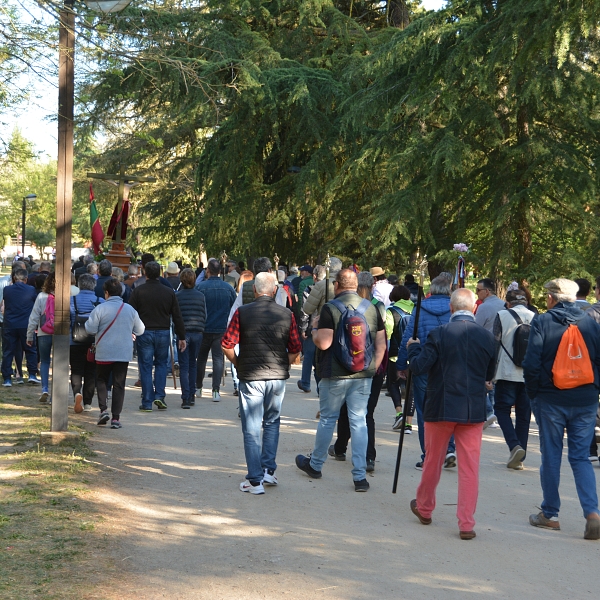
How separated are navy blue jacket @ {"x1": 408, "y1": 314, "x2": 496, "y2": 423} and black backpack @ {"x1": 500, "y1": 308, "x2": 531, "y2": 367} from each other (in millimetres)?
2458

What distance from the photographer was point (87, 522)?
6703 mm

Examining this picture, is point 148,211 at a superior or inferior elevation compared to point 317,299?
superior

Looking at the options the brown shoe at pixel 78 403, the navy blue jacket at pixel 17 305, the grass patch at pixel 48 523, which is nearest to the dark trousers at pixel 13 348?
the navy blue jacket at pixel 17 305

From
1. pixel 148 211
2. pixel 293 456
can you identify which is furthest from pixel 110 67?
pixel 148 211

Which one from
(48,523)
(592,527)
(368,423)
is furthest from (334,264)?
(48,523)

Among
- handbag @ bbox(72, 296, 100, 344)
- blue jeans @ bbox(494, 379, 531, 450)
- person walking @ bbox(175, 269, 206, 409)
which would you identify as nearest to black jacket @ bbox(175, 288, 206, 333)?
person walking @ bbox(175, 269, 206, 409)

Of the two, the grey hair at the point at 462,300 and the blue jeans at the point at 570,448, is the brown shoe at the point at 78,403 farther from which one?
the blue jeans at the point at 570,448

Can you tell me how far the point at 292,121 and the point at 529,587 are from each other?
74.1 feet

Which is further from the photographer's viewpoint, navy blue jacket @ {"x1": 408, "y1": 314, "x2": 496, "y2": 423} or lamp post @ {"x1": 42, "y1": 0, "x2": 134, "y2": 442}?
lamp post @ {"x1": 42, "y1": 0, "x2": 134, "y2": 442}

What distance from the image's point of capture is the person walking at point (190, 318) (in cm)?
1302

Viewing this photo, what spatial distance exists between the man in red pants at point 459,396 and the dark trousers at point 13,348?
9.17 m

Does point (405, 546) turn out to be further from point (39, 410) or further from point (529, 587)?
point (39, 410)

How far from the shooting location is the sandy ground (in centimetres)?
554

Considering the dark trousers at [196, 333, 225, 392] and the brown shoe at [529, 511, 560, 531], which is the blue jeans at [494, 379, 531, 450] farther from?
the dark trousers at [196, 333, 225, 392]
